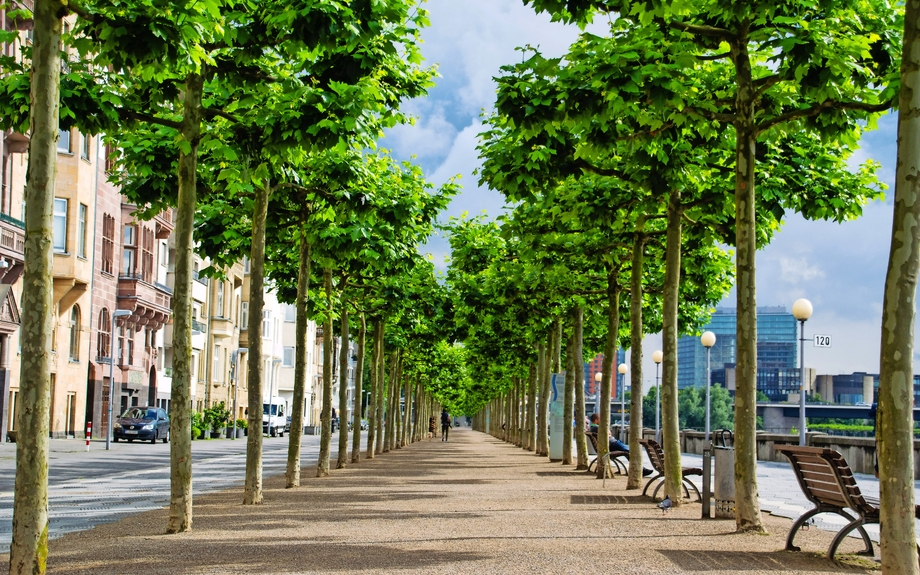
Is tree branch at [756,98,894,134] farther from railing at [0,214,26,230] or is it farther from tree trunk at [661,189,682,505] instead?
railing at [0,214,26,230]

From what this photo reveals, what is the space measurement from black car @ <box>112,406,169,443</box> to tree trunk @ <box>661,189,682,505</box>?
37596 millimetres

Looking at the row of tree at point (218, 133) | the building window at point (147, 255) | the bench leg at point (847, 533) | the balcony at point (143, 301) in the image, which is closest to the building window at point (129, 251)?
the building window at point (147, 255)

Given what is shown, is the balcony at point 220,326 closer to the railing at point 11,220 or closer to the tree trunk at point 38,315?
the railing at point 11,220

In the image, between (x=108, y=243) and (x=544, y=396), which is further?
(x=108, y=243)

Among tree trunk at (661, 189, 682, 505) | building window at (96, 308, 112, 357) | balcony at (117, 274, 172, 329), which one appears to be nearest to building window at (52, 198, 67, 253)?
building window at (96, 308, 112, 357)

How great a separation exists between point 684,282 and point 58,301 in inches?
1309

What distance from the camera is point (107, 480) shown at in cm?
2500

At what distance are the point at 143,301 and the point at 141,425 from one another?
32.3 feet

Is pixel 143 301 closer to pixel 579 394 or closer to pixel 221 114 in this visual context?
pixel 579 394

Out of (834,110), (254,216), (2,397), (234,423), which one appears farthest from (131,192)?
(234,423)

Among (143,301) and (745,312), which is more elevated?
(143,301)

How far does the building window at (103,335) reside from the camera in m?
56.0

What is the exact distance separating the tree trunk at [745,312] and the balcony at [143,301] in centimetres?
Result: 4743

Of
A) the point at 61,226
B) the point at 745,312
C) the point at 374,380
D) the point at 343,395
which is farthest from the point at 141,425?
the point at 745,312
